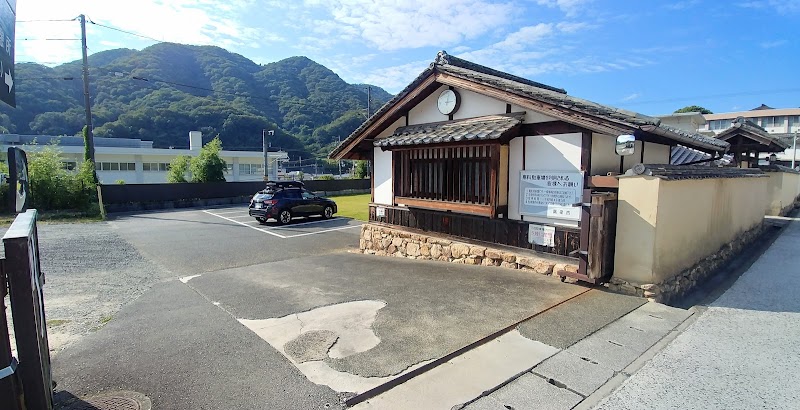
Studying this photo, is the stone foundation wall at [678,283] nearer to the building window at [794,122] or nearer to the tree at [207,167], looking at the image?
the tree at [207,167]

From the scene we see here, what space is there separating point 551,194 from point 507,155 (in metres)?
1.14

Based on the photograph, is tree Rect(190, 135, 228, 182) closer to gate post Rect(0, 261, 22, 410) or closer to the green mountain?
the green mountain

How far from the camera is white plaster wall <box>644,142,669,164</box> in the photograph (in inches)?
294

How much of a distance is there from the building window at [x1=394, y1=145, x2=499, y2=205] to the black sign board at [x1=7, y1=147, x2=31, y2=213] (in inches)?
242

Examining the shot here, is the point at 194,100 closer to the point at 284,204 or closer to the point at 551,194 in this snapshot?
the point at 284,204

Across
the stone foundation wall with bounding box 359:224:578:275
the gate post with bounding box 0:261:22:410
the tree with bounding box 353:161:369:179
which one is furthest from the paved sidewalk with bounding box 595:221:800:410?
the tree with bounding box 353:161:369:179

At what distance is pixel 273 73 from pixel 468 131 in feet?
256

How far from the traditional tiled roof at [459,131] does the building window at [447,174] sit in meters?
0.39

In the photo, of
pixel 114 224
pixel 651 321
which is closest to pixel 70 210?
pixel 114 224

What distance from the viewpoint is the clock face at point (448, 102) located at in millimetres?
8125

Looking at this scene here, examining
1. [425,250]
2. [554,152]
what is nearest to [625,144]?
[554,152]

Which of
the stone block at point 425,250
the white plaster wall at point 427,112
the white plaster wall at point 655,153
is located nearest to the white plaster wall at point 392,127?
the white plaster wall at point 427,112

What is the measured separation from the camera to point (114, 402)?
3.08 m

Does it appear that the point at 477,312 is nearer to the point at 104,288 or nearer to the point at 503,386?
the point at 503,386
